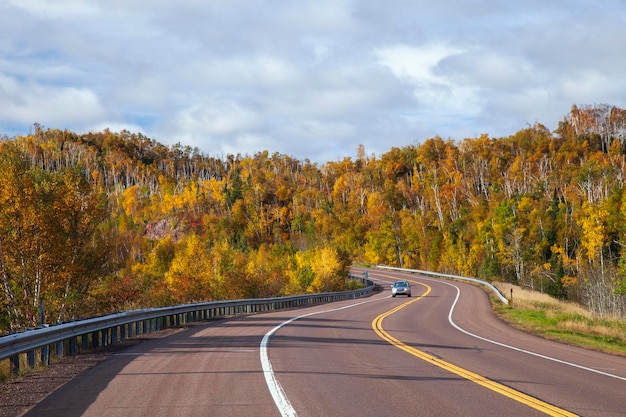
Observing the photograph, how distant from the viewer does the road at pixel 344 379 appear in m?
7.85

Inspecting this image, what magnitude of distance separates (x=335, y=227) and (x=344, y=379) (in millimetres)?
133220

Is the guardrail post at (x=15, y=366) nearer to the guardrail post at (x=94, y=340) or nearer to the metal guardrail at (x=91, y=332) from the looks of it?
the metal guardrail at (x=91, y=332)

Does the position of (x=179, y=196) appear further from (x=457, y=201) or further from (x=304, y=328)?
(x=304, y=328)

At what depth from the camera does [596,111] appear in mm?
160375

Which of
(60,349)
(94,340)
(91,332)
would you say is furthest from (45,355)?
(94,340)

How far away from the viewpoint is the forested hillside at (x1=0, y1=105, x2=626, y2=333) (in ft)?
96.8

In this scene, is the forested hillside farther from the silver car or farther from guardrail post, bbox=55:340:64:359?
the silver car

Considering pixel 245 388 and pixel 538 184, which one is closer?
pixel 245 388

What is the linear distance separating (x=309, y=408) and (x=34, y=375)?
20.0ft

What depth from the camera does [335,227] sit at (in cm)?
14312

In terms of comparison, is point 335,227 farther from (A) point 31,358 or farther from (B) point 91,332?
(A) point 31,358

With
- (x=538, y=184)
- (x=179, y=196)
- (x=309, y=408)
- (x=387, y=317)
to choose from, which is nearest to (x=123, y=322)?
(x=309, y=408)

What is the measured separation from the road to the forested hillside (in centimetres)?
1395

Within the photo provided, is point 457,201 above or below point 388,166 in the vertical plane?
below
